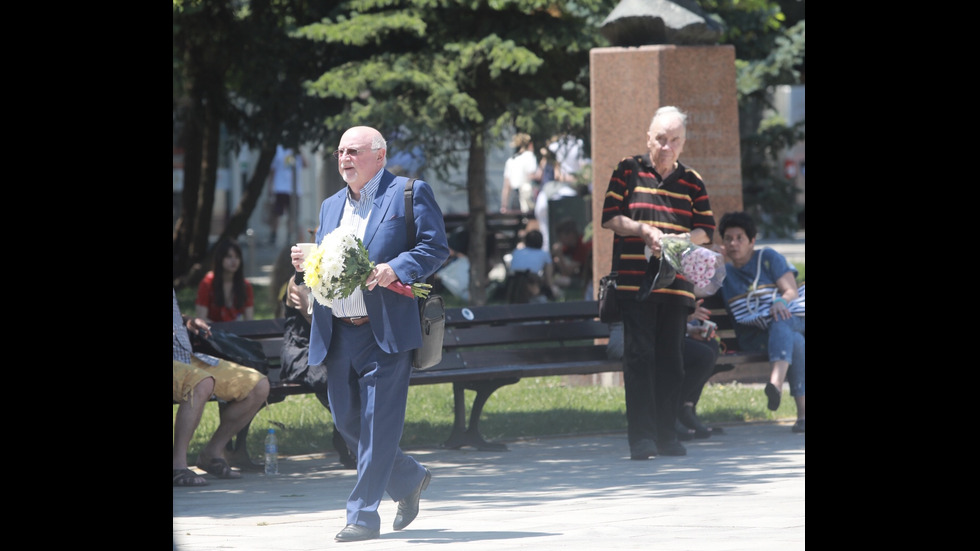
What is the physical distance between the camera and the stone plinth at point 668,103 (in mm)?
12570

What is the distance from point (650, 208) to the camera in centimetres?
899

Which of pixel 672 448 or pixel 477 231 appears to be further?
pixel 477 231

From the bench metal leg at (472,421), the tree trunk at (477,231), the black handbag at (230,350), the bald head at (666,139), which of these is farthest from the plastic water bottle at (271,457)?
the tree trunk at (477,231)

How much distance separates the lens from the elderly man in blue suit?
6.72 m

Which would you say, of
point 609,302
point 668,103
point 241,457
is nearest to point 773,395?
point 609,302

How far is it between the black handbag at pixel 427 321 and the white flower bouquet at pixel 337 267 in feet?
0.95

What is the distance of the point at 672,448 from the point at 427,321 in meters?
2.96

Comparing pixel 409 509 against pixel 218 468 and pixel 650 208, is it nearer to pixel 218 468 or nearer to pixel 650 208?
pixel 218 468

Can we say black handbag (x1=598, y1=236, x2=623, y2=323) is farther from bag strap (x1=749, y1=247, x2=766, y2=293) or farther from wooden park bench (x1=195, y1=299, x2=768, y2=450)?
bag strap (x1=749, y1=247, x2=766, y2=293)

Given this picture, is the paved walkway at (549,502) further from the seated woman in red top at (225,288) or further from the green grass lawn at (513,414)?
the seated woman in red top at (225,288)

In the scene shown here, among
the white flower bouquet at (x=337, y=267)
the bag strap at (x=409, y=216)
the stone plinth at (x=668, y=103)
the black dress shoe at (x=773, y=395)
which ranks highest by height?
the stone plinth at (x=668, y=103)

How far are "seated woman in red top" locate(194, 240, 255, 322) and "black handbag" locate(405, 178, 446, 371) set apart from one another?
4.79m
